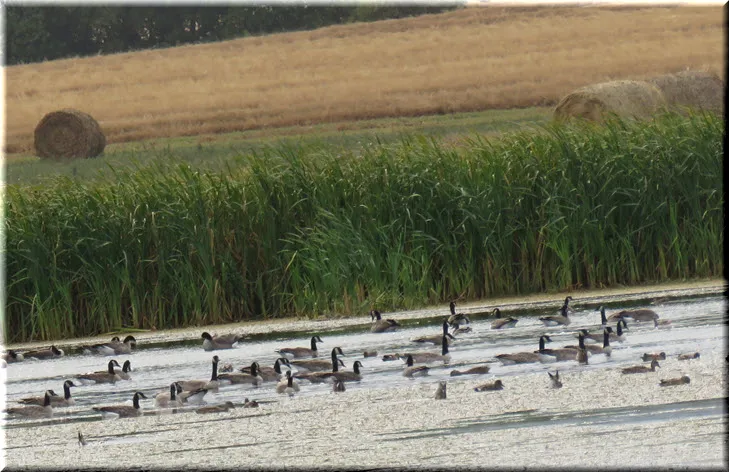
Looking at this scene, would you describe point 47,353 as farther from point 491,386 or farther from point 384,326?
point 491,386

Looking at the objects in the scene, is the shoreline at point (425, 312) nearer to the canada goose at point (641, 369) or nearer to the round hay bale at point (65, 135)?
the canada goose at point (641, 369)

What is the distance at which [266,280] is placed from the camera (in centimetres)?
1711

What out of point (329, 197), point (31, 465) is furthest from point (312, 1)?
point (31, 465)

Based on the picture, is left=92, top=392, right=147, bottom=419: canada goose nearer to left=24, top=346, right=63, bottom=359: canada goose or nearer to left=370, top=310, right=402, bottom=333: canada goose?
left=24, top=346, right=63, bottom=359: canada goose

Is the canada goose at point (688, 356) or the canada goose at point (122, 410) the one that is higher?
the canada goose at point (122, 410)

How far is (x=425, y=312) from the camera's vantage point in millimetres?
16219

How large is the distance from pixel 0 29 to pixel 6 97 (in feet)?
22.8

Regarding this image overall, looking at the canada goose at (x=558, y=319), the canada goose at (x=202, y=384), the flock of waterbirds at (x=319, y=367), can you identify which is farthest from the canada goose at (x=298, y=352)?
the canada goose at (x=558, y=319)

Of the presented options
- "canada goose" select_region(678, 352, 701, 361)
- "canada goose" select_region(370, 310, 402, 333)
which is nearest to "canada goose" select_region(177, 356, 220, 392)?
"canada goose" select_region(370, 310, 402, 333)

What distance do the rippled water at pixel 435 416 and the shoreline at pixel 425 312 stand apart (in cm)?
158

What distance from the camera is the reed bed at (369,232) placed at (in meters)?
16.9

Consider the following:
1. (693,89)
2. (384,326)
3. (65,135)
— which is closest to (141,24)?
(65,135)

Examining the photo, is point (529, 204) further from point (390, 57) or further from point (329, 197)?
point (390, 57)

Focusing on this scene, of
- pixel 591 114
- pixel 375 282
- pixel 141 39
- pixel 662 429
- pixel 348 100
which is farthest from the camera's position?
pixel 141 39
